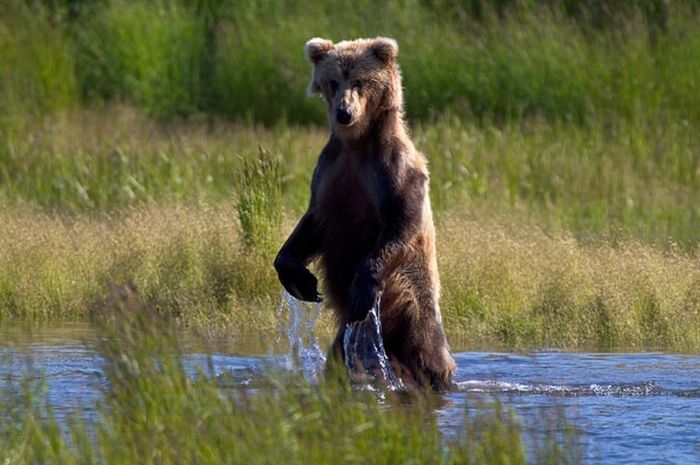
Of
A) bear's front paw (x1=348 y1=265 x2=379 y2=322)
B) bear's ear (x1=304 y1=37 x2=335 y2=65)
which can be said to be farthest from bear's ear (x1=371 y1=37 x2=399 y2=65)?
bear's front paw (x1=348 y1=265 x2=379 y2=322)

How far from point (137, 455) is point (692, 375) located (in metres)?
3.84

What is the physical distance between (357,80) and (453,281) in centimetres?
280

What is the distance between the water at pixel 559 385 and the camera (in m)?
6.16

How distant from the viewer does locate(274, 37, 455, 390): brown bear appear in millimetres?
7020

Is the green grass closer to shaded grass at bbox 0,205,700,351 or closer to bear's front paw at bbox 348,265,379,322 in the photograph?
bear's front paw at bbox 348,265,379,322

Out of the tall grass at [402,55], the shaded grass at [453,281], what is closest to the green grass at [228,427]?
the shaded grass at [453,281]

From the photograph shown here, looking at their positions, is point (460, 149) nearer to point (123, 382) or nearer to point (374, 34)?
point (374, 34)

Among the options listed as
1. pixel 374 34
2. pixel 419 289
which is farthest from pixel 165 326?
pixel 374 34

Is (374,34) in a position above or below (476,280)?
above

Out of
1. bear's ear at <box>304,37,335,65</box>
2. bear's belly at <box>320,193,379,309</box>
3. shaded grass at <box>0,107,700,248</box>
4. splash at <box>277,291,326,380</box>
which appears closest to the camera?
bear's belly at <box>320,193,379,309</box>

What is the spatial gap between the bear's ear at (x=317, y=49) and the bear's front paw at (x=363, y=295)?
42.0 inches

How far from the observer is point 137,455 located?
187 inches

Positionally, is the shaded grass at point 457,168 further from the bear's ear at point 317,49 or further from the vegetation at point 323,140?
the bear's ear at point 317,49

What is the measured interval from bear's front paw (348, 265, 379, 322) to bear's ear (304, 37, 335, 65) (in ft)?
3.50
